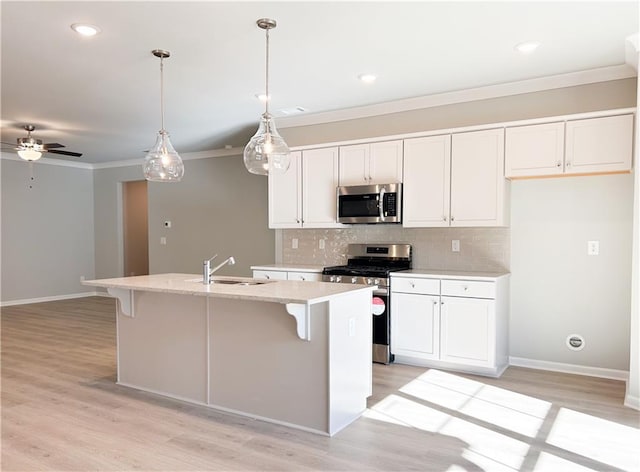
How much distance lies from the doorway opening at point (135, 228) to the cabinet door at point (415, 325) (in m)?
6.35

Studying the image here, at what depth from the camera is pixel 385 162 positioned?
14.9ft

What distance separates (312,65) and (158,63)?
3.93ft

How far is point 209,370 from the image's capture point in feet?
10.5

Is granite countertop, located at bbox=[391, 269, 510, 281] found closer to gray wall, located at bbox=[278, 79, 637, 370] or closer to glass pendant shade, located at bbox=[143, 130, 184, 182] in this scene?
gray wall, located at bbox=[278, 79, 637, 370]

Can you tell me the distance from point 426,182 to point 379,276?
3.27 feet

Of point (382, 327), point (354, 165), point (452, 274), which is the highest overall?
point (354, 165)

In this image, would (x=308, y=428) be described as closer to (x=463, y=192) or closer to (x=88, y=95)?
(x=463, y=192)

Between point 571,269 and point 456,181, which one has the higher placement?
point 456,181

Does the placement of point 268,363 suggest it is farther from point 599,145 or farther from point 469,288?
point 599,145

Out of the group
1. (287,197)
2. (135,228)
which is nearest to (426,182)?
(287,197)

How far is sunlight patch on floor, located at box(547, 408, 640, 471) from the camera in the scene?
242 centimetres

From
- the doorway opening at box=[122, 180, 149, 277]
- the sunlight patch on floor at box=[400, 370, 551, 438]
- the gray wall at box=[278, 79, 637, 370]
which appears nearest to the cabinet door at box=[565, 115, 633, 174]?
the gray wall at box=[278, 79, 637, 370]

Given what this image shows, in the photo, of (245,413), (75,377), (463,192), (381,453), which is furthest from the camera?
(463,192)

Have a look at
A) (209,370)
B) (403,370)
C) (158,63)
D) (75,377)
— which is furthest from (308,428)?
(158,63)
